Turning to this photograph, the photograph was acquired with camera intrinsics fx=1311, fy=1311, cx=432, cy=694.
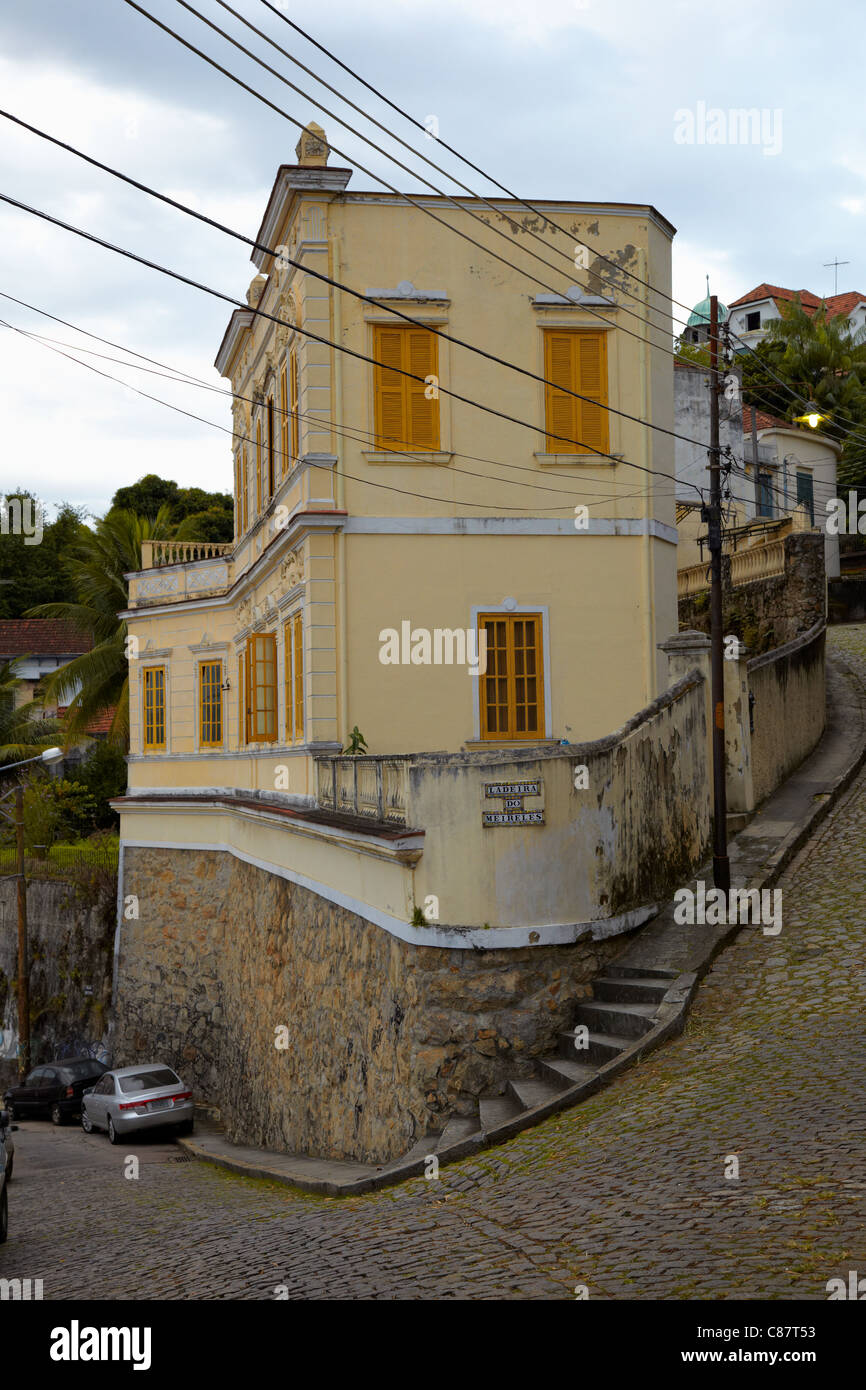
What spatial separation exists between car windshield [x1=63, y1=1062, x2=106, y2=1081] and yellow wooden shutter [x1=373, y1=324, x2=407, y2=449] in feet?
51.3

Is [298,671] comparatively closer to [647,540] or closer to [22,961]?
[647,540]

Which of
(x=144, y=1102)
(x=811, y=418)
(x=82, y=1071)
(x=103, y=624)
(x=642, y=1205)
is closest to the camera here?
(x=642, y=1205)

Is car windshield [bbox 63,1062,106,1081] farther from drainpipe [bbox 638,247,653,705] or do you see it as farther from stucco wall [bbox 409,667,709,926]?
stucco wall [bbox 409,667,709,926]

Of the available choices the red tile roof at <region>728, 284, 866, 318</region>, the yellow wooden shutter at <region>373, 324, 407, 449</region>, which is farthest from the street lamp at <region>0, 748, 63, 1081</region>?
the red tile roof at <region>728, 284, 866, 318</region>

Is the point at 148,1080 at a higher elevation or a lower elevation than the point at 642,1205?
lower

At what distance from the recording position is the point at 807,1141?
7.63 m

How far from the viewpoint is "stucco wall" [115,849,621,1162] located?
10.6 meters

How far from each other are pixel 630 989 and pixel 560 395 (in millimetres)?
9287

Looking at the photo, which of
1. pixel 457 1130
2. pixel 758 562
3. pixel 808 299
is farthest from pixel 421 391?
pixel 808 299

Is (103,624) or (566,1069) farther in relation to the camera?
(103,624)

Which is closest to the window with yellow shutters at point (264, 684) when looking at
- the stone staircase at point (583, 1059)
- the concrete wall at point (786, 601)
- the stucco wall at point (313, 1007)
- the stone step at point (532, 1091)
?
the stucco wall at point (313, 1007)

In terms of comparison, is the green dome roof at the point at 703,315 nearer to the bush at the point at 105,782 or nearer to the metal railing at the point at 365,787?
→ the metal railing at the point at 365,787

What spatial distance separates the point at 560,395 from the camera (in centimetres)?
1761

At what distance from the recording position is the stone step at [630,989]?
1086cm
